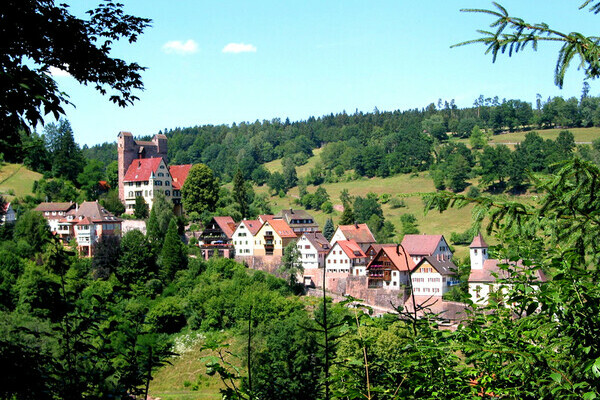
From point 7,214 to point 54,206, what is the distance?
4.55m

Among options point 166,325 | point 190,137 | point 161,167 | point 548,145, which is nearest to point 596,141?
point 548,145

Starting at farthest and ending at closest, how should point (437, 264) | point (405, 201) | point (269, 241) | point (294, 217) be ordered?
1. point (405, 201)
2. point (294, 217)
3. point (269, 241)
4. point (437, 264)

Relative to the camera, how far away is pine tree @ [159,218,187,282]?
178 feet

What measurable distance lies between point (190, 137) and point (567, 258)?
6765 inches

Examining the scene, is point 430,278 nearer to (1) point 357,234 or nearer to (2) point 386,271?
(2) point 386,271

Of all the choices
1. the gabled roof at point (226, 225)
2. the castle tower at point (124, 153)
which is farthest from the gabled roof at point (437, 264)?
the castle tower at point (124, 153)

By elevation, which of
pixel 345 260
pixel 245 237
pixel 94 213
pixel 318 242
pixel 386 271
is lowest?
pixel 386 271

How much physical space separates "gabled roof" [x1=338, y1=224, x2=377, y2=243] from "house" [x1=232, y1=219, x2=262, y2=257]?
865cm

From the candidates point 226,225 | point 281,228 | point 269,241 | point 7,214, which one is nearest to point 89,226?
point 7,214

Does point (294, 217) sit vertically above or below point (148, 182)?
below

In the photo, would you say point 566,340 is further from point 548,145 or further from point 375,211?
point 548,145

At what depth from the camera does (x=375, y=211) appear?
88.4 metres

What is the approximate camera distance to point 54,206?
64.1 meters

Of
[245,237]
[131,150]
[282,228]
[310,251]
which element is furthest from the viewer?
[131,150]
